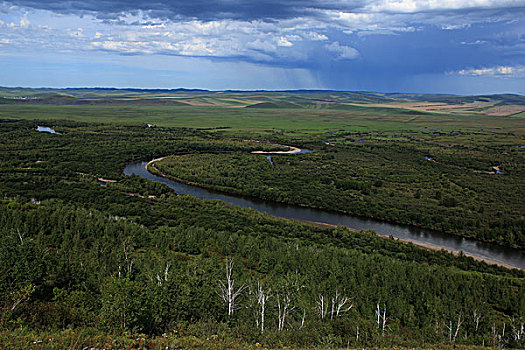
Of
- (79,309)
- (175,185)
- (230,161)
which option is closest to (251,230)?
(79,309)

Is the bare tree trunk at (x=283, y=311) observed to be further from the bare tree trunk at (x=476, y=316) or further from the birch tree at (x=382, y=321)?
the bare tree trunk at (x=476, y=316)

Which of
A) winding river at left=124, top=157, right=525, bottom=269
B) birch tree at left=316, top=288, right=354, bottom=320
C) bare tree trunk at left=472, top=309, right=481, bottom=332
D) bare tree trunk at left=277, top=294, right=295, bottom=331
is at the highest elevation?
bare tree trunk at left=277, top=294, right=295, bottom=331

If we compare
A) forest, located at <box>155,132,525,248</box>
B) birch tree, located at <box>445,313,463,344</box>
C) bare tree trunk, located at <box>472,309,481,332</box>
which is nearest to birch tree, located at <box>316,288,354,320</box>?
birch tree, located at <box>445,313,463,344</box>

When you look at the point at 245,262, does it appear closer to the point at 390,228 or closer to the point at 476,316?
the point at 476,316

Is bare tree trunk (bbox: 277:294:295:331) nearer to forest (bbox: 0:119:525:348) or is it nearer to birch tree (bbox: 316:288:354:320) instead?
forest (bbox: 0:119:525:348)

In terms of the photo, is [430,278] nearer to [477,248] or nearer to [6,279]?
[477,248]

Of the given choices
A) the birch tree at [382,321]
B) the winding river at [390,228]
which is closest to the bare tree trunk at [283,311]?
the birch tree at [382,321]
